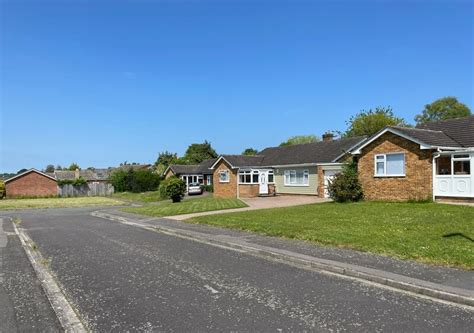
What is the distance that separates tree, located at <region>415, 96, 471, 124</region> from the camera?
236 ft

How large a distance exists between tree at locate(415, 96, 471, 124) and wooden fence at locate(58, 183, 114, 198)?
5413cm

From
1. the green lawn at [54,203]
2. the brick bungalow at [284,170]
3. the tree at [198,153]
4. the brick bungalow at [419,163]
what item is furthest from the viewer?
the tree at [198,153]

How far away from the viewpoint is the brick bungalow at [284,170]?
110 ft

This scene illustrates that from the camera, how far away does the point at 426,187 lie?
21.7 meters

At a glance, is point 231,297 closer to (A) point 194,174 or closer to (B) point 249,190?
(B) point 249,190

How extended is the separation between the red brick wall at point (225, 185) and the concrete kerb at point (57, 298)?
27.8 meters

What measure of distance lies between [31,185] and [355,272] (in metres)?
63.9

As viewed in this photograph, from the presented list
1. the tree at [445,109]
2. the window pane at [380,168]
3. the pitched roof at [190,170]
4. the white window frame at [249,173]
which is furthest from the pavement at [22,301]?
the tree at [445,109]

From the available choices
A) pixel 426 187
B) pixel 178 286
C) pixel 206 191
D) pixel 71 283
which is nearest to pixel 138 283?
pixel 178 286

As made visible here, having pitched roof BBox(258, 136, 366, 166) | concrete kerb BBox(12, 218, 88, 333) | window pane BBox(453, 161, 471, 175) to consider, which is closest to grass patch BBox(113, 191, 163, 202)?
pitched roof BBox(258, 136, 366, 166)

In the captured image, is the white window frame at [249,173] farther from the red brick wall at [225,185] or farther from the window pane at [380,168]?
the window pane at [380,168]

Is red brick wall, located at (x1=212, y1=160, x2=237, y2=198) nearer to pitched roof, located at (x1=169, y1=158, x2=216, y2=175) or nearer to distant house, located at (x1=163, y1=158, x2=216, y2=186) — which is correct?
pitched roof, located at (x1=169, y1=158, x2=216, y2=175)

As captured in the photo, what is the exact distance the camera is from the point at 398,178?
75.8 feet

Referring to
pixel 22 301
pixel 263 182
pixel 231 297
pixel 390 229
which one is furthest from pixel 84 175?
pixel 231 297
